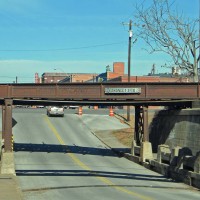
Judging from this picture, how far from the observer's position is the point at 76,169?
104ft

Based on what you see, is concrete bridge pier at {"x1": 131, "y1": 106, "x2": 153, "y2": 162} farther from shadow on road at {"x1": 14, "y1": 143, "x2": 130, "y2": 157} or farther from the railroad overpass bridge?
shadow on road at {"x1": 14, "y1": 143, "x2": 130, "y2": 157}

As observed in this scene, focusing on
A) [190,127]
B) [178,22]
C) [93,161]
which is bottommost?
[93,161]

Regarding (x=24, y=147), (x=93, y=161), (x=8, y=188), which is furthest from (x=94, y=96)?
(x=8, y=188)

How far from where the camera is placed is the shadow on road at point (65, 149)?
42844 millimetres

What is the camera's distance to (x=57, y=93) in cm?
3712

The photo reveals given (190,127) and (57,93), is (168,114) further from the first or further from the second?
(57,93)

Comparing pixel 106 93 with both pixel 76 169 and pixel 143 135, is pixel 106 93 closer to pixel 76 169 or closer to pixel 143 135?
pixel 143 135

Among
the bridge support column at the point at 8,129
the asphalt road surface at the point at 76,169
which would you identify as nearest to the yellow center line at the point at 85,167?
the asphalt road surface at the point at 76,169

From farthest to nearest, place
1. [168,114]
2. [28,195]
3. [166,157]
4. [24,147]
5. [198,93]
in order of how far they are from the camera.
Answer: [24,147]
[168,114]
[198,93]
[166,157]
[28,195]

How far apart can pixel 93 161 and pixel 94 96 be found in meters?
5.61

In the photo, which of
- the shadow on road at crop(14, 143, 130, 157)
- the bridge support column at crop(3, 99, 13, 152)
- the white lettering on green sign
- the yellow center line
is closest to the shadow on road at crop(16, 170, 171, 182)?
the yellow center line

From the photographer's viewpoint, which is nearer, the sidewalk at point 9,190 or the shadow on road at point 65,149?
the sidewalk at point 9,190

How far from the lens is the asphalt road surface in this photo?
20.8 m

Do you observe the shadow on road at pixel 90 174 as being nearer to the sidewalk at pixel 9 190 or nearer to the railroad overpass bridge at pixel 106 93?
the sidewalk at pixel 9 190
